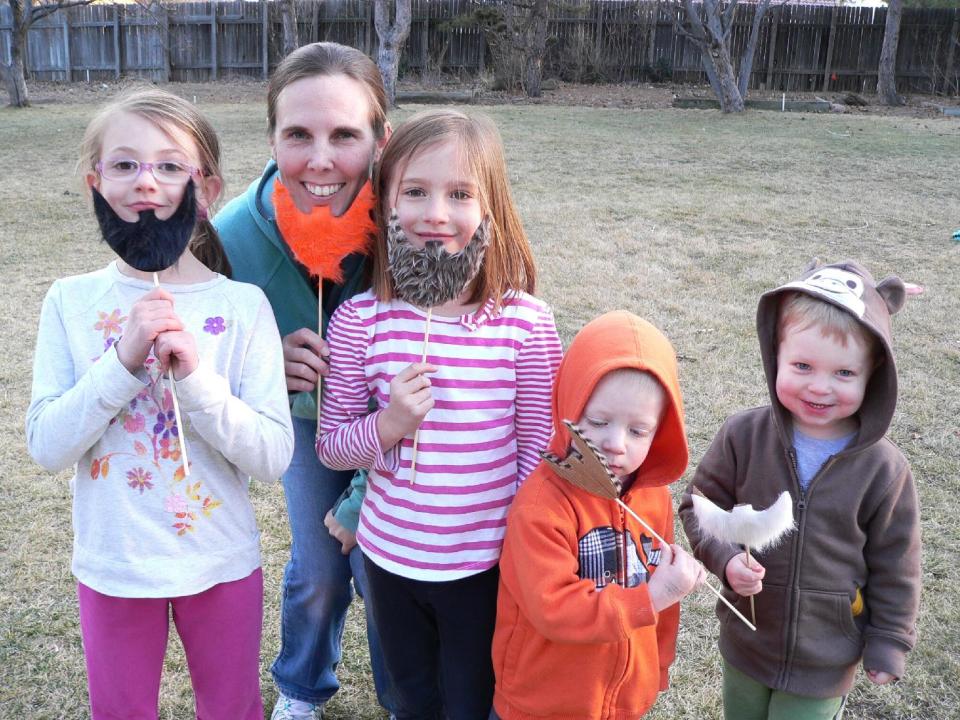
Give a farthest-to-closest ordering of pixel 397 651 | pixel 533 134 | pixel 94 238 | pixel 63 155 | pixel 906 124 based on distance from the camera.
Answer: pixel 906 124 → pixel 533 134 → pixel 63 155 → pixel 94 238 → pixel 397 651

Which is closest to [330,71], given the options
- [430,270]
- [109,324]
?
[430,270]

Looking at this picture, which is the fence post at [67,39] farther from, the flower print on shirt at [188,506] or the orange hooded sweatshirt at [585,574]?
the orange hooded sweatshirt at [585,574]

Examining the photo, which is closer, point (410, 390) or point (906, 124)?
point (410, 390)

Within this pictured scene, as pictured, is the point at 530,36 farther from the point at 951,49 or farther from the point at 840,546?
the point at 840,546

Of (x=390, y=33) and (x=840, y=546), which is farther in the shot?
(x=390, y=33)

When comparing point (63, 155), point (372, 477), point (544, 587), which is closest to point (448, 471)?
point (372, 477)

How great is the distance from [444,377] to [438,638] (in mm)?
725

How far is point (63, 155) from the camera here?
12.5 meters

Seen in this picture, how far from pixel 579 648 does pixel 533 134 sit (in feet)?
43.6

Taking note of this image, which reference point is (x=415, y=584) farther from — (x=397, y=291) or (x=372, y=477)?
(x=397, y=291)

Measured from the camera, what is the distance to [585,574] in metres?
2.00

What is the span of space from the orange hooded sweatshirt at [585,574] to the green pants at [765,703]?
352mm

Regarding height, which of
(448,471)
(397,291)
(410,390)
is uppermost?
(397,291)

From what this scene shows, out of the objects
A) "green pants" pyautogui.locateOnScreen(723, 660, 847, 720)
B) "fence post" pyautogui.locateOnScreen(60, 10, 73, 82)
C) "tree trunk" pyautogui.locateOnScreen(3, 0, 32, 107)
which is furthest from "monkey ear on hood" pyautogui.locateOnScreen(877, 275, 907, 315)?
"fence post" pyautogui.locateOnScreen(60, 10, 73, 82)
